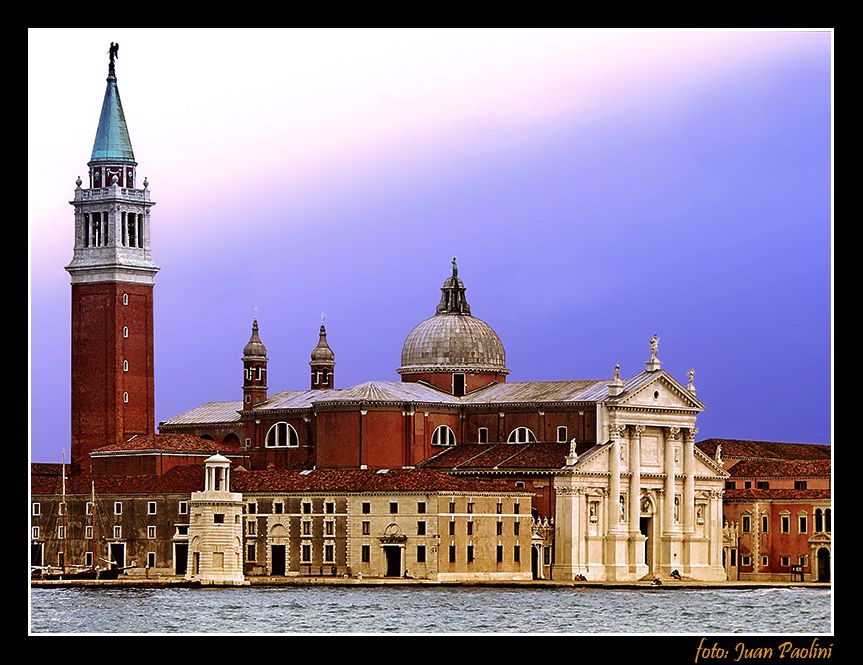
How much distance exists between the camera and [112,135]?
98.4 m

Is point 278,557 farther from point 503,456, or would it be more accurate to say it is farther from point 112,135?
point 112,135

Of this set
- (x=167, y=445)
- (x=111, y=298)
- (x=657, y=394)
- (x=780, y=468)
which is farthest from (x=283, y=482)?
(x=780, y=468)

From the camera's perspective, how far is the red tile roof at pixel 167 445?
9506 cm

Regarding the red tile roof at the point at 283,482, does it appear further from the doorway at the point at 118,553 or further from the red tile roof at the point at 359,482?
the doorway at the point at 118,553

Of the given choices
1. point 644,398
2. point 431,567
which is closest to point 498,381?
point 644,398

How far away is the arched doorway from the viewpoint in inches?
3827

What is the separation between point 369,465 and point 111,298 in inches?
413

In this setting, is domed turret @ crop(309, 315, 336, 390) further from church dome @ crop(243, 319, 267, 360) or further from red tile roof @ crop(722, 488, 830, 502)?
red tile roof @ crop(722, 488, 830, 502)

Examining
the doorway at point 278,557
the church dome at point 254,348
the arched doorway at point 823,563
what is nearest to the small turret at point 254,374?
the church dome at point 254,348

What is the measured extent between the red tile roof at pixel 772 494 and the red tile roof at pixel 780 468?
1.97 feet

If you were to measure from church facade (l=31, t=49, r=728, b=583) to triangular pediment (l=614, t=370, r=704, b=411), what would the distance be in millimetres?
74

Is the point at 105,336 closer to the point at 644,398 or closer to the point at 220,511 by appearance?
the point at 220,511
